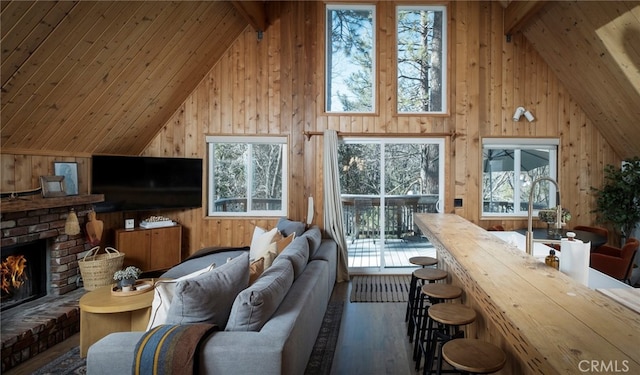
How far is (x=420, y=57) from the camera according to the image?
16.6 feet

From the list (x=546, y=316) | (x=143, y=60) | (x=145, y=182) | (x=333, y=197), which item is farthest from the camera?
(x=333, y=197)

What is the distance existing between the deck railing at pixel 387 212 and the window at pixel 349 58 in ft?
4.58

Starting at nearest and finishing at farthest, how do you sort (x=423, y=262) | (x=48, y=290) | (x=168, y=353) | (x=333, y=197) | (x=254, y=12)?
(x=168, y=353) < (x=423, y=262) < (x=48, y=290) < (x=254, y=12) < (x=333, y=197)

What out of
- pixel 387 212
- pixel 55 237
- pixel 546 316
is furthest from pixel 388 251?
pixel 55 237

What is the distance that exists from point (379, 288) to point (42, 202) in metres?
3.89

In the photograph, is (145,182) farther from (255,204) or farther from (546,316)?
(546,316)

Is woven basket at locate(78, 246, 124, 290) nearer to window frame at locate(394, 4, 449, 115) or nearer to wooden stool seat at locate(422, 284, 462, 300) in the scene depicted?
wooden stool seat at locate(422, 284, 462, 300)

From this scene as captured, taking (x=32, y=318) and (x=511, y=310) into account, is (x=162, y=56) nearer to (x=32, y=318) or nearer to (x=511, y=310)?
(x=32, y=318)

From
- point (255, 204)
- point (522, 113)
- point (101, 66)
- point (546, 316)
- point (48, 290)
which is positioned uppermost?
point (101, 66)

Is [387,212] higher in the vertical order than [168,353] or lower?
higher

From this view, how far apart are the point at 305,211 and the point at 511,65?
3.70 metres

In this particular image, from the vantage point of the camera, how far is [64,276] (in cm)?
375

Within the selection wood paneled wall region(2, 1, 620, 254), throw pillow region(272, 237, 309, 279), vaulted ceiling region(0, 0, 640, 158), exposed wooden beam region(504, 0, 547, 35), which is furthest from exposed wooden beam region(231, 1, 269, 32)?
exposed wooden beam region(504, 0, 547, 35)

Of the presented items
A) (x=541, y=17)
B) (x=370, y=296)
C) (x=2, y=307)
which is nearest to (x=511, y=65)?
(x=541, y=17)
